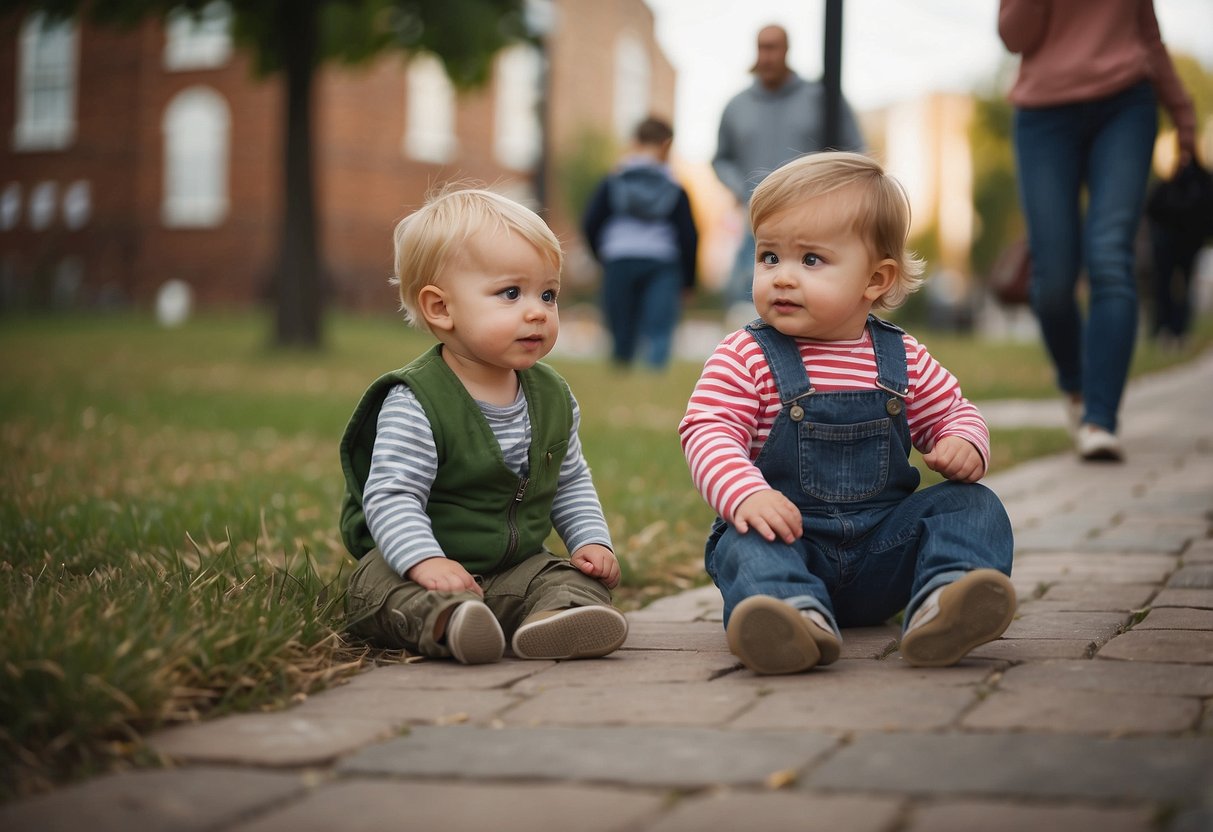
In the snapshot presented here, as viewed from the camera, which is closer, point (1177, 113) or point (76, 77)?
point (1177, 113)

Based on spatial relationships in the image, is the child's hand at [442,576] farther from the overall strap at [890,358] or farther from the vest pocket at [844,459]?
the overall strap at [890,358]

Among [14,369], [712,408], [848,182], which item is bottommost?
[14,369]

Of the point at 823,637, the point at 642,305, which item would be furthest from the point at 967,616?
the point at 642,305

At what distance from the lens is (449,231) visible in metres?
2.94

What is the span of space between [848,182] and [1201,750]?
1.36m

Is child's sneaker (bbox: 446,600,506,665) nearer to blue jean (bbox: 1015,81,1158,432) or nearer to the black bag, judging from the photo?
blue jean (bbox: 1015,81,1158,432)

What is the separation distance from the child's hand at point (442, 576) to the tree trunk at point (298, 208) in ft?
37.7

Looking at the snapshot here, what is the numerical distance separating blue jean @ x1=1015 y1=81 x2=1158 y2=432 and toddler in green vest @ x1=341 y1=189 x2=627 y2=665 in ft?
9.49

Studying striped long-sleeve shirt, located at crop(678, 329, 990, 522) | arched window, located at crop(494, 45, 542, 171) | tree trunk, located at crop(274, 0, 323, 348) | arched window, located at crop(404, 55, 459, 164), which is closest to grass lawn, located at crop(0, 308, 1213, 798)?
striped long-sleeve shirt, located at crop(678, 329, 990, 522)

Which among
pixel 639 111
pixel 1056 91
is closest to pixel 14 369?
pixel 1056 91

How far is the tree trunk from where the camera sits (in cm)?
1389

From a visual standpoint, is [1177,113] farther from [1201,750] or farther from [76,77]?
[76,77]

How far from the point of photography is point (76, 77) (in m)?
29.5

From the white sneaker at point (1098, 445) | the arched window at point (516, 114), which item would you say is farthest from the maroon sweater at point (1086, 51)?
the arched window at point (516, 114)
